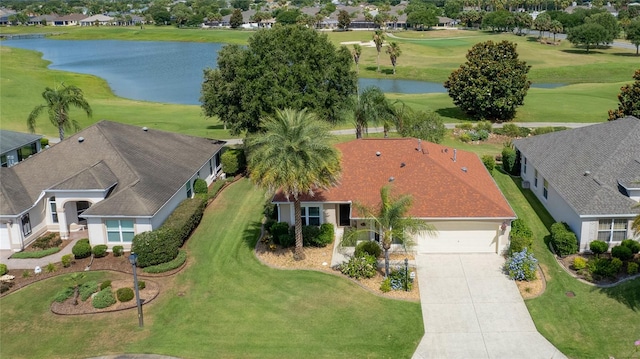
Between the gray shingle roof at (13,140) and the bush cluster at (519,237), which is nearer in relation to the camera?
the bush cluster at (519,237)

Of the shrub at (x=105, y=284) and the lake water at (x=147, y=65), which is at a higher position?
the lake water at (x=147, y=65)

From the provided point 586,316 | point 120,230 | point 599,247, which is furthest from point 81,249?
point 599,247

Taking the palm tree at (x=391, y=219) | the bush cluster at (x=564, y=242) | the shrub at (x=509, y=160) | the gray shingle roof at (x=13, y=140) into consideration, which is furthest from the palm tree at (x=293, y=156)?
the gray shingle roof at (x=13, y=140)

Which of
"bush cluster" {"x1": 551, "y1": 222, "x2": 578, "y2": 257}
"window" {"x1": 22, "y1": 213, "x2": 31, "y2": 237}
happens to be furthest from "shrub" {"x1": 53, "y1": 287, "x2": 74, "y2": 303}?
"bush cluster" {"x1": 551, "y1": 222, "x2": 578, "y2": 257}

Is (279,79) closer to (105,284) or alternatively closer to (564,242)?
(105,284)

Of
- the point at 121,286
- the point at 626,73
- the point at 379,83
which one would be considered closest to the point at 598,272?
the point at 121,286

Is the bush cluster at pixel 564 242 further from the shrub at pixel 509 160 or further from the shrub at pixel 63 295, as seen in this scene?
the shrub at pixel 63 295
